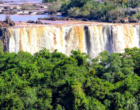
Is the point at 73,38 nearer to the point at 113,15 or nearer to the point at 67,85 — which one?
the point at 113,15

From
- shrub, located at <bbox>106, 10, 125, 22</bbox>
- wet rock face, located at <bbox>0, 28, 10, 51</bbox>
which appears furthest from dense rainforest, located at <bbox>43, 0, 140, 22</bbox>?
wet rock face, located at <bbox>0, 28, 10, 51</bbox>

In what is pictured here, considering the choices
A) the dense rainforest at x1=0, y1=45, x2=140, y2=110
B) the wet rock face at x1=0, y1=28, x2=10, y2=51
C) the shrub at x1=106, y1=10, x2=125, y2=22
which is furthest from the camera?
the shrub at x1=106, y1=10, x2=125, y2=22

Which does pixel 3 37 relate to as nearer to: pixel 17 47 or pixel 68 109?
pixel 17 47

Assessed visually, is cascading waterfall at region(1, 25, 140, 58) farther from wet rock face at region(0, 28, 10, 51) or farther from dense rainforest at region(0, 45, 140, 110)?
dense rainforest at region(0, 45, 140, 110)

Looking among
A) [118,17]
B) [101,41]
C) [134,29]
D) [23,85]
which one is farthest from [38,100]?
[118,17]

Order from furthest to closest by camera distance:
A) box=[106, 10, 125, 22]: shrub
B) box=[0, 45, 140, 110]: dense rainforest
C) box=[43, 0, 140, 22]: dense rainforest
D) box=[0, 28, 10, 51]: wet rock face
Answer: box=[43, 0, 140, 22]: dense rainforest, box=[106, 10, 125, 22]: shrub, box=[0, 28, 10, 51]: wet rock face, box=[0, 45, 140, 110]: dense rainforest

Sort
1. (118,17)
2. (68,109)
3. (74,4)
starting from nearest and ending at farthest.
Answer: (68,109) → (118,17) → (74,4)

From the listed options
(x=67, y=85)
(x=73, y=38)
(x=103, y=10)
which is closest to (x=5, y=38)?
(x=73, y=38)
